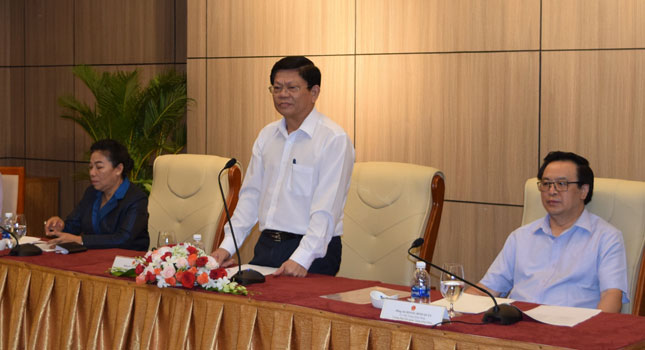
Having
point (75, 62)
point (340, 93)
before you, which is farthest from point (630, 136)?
point (75, 62)

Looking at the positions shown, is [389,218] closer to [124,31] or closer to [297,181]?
[297,181]

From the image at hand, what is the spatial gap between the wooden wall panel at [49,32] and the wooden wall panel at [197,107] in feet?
7.94

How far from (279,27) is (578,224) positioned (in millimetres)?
3144

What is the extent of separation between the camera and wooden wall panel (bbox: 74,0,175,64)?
748cm

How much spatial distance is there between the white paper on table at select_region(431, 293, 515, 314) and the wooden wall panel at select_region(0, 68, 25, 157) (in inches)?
270

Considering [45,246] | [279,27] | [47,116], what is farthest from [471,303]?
[47,116]

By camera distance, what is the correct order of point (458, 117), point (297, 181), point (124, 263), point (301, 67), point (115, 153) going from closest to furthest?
point (124, 263)
point (301, 67)
point (297, 181)
point (115, 153)
point (458, 117)

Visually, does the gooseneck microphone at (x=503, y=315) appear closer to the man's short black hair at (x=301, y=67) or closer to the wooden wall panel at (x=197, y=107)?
the man's short black hair at (x=301, y=67)

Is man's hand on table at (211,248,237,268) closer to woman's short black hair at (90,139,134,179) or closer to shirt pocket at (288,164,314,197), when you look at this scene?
shirt pocket at (288,164,314,197)

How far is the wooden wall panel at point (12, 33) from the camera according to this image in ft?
27.9

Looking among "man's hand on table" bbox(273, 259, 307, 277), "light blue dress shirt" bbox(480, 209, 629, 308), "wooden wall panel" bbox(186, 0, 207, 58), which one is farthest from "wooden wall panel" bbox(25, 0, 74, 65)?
"light blue dress shirt" bbox(480, 209, 629, 308)

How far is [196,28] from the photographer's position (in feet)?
20.2

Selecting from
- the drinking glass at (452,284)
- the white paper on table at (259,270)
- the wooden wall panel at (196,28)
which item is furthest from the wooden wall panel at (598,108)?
the wooden wall panel at (196,28)

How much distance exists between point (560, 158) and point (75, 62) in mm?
5898
